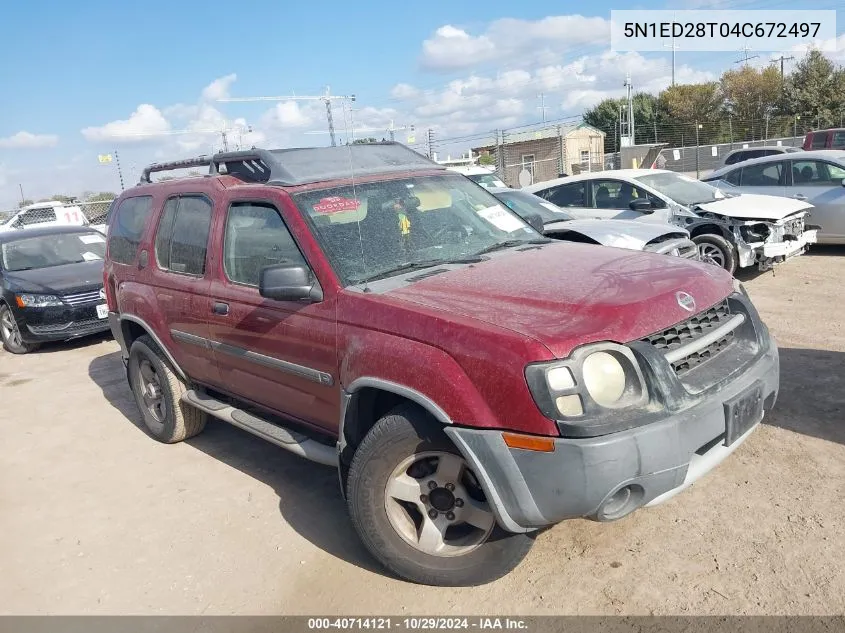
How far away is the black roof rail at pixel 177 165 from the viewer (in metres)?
4.63

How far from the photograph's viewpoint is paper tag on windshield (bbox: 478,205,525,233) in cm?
420

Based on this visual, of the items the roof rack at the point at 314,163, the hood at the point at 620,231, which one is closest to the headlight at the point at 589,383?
the roof rack at the point at 314,163

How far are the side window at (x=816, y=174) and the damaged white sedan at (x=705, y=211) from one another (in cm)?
84

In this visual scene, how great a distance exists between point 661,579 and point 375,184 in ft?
8.49

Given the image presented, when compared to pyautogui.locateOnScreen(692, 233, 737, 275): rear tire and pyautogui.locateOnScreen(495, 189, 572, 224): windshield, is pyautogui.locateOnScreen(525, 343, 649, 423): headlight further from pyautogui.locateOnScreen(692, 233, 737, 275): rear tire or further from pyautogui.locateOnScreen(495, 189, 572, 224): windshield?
pyautogui.locateOnScreen(692, 233, 737, 275): rear tire

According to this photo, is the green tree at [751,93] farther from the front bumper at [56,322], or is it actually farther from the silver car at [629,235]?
the front bumper at [56,322]

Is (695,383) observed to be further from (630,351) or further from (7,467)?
(7,467)


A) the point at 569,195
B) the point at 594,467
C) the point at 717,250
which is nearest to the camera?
the point at 594,467

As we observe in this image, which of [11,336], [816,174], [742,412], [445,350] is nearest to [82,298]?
[11,336]

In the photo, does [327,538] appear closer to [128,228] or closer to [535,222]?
[535,222]

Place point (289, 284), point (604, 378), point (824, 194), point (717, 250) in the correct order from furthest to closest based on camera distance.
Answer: point (824, 194) < point (717, 250) < point (289, 284) < point (604, 378)

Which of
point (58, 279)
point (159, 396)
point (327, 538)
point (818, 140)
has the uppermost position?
point (818, 140)

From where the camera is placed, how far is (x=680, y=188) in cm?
912

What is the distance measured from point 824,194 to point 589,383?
9.13 meters
